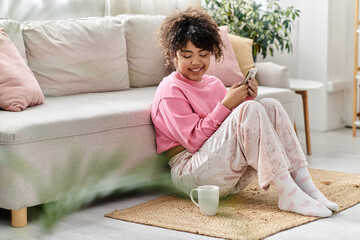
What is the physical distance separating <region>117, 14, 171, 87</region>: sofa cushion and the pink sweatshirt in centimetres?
78

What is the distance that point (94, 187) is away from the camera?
376 millimetres

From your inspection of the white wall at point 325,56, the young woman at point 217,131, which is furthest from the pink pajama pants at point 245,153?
the white wall at point 325,56

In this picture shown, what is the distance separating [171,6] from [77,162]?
3.54 m

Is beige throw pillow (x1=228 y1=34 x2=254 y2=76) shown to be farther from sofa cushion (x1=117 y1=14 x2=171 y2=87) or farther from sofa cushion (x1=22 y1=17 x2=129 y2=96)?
sofa cushion (x1=22 y1=17 x2=129 y2=96)

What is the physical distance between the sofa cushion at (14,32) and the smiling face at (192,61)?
30.2 inches

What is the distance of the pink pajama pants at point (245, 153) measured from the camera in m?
2.08

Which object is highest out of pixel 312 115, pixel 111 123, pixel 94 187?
pixel 94 187

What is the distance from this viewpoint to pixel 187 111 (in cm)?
227

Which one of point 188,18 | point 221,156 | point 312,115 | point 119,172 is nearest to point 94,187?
point 119,172

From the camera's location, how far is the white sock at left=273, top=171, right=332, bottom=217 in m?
2.10

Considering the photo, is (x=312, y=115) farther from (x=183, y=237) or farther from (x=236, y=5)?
(x=183, y=237)

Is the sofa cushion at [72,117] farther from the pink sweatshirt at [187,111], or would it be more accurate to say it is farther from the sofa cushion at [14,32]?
the sofa cushion at [14,32]

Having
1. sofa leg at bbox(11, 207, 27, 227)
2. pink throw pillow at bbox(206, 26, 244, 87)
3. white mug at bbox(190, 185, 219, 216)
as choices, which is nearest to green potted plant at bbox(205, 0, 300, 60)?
pink throw pillow at bbox(206, 26, 244, 87)

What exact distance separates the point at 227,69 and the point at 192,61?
3.19ft
